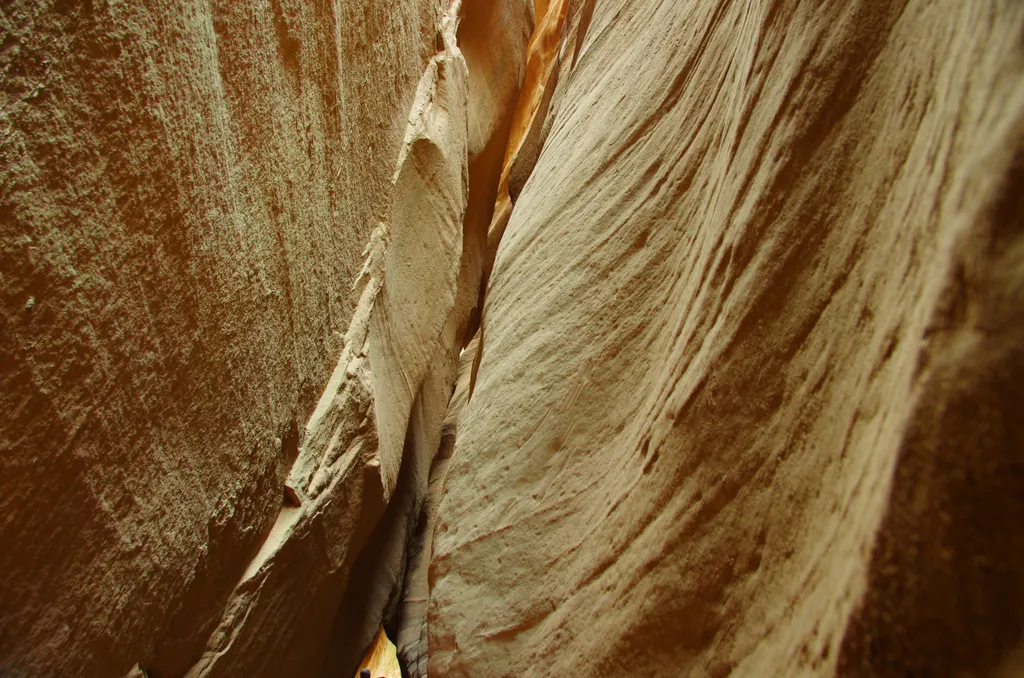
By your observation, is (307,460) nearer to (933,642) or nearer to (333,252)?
(333,252)

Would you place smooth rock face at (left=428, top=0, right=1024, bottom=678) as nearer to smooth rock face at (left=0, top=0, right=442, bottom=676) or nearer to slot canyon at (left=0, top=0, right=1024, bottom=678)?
slot canyon at (left=0, top=0, right=1024, bottom=678)

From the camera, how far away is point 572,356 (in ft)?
6.57

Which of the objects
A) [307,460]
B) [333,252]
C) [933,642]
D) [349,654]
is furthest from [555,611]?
[349,654]

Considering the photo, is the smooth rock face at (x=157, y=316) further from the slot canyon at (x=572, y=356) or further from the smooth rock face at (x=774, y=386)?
the smooth rock face at (x=774, y=386)

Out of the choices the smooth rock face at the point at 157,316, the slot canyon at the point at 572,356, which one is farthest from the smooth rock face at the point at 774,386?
the smooth rock face at the point at 157,316

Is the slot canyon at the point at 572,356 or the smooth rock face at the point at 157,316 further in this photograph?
the smooth rock face at the point at 157,316

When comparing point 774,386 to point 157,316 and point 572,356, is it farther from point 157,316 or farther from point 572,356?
point 157,316

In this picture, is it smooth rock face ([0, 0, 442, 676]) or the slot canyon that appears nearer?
Result: the slot canyon

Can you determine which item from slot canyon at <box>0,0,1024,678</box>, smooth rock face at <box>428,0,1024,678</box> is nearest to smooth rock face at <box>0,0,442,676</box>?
slot canyon at <box>0,0,1024,678</box>

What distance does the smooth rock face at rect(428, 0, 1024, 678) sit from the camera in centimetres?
69

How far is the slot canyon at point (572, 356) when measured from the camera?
29.0 inches

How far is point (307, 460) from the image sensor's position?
92.0 inches

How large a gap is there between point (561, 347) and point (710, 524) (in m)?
1.00

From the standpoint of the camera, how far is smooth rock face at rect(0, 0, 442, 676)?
1230 millimetres
